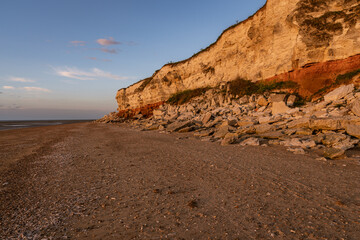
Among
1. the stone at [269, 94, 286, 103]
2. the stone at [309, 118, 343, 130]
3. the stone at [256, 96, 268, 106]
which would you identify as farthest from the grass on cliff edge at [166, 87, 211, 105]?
the stone at [309, 118, 343, 130]

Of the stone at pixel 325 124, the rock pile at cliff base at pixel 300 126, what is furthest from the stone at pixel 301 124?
the stone at pixel 325 124

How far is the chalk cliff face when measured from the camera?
1327cm

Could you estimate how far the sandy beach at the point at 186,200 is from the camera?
8.75 feet

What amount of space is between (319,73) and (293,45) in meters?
3.38

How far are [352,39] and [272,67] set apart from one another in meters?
5.80

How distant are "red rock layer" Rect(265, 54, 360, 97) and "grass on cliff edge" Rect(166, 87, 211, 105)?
495 inches

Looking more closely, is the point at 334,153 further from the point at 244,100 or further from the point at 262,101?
the point at 244,100

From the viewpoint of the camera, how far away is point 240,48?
2162 centimetres

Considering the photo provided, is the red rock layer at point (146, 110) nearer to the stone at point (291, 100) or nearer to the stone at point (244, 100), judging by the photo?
the stone at point (244, 100)

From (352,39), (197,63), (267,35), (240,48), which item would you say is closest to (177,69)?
(197,63)

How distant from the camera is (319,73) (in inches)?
560

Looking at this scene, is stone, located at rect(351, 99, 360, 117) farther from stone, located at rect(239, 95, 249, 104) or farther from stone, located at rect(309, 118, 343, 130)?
stone, located at rect(239, 95, 249, 104)

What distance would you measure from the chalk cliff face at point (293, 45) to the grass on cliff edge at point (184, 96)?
1.74 metres

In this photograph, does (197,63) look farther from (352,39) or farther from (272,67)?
(352,39)
